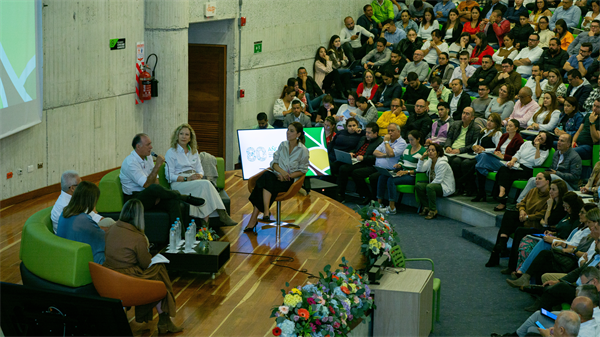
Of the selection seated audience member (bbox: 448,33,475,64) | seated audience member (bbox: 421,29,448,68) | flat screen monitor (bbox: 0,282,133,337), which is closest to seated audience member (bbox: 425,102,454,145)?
seated audience member (bbox: 448,33,475,64)

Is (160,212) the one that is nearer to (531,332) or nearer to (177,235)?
(177,235)

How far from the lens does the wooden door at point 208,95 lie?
1124 centimetres

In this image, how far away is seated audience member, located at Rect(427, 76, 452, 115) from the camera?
11242 millimetres

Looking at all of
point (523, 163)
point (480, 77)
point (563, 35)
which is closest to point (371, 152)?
point (523, 163)

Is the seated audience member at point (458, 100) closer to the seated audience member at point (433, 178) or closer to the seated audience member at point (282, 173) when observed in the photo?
the seated audience member at point (433, 178)

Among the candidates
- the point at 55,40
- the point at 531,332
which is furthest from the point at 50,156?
the point at 531,332

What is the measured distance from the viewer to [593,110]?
8875 mm

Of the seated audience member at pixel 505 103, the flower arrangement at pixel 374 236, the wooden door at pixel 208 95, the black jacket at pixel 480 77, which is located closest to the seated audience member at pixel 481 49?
the black jacket at pixel 480 77

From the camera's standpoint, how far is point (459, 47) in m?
13.1

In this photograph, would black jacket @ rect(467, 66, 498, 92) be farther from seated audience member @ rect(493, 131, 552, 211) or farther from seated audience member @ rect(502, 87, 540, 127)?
seated audience member @ rect(493, 131, 552, 211)

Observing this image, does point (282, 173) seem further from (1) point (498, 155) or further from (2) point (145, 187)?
(1) point (498, 155)

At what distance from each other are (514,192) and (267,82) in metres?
5.01

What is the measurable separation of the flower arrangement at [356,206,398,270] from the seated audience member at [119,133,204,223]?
1680 mm

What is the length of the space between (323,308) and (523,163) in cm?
513
